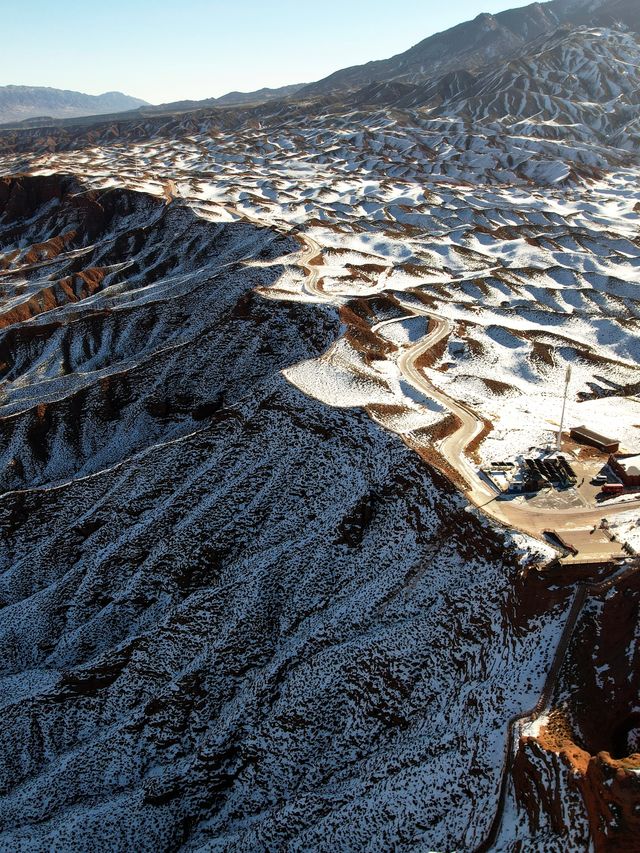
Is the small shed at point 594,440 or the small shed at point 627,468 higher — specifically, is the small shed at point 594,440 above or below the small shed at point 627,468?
below

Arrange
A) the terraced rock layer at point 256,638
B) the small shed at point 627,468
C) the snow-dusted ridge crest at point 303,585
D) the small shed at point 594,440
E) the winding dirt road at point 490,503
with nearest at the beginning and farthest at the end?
the snow-dusted ridge crest at point 303,585 → the terraced rock layer at point 256,638 → the winding dirt road at point 490,503 → the small shed at point 627,468 → the small shed at point 594,440

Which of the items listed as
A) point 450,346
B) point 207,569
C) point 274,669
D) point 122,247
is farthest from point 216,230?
point 274,669

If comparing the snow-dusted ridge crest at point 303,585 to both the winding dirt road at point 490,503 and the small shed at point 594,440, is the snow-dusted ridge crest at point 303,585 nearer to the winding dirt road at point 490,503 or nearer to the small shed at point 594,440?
the winding dirt road at point 490,503

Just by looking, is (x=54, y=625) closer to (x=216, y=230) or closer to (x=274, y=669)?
(x=274, y=669)

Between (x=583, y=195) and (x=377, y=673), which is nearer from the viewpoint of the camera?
(x=377, y=673)

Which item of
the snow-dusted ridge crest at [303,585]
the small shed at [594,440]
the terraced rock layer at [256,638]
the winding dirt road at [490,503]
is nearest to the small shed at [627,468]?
the small shed at [594,440]

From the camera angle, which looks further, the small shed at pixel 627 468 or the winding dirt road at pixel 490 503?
the small shed at pixel 627 468

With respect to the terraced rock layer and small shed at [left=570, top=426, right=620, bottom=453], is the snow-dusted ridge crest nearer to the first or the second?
the terraced rock layer

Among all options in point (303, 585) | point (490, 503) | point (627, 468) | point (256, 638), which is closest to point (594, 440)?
point (627, 468)

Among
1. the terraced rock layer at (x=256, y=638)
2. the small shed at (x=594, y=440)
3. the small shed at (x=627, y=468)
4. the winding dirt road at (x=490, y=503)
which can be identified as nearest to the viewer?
the terraced rock layer at (x=256, y=638)
